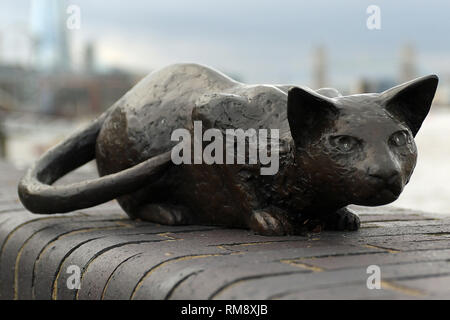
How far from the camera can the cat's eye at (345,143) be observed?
226 centimetres

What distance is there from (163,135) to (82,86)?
46.3 metres

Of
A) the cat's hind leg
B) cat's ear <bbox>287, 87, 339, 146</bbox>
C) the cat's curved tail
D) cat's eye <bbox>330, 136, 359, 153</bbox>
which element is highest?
cat's ear <bbox>287, 87, 339, 146</bbox>

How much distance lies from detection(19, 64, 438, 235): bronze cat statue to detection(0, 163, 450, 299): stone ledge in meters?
0.11

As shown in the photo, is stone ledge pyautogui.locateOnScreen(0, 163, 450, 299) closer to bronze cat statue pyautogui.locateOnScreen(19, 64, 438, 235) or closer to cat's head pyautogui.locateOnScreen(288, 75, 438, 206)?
bronze cat statue pyautogui.locateOnScreen(19, 64, 438, 235)

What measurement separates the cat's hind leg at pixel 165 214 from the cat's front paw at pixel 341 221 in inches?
25.3

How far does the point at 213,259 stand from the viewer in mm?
2074

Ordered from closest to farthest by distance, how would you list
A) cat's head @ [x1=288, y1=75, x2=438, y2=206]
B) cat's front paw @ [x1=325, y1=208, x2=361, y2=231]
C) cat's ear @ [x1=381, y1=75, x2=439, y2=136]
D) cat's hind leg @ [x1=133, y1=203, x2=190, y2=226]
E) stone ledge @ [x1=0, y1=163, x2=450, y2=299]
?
stone ledge @ [x1=0, y1=163, x2=450, y2=299]
cat's head @ [x1=288, y1=75, x2=438, y2=206]
cat's ear @ [x1=381, y1=75, x2=439, y2=136]
cat's front paw @ [x1=325, y1=208, x2=361, y2=231]
cat's hind leg @ [x1=133, y1=203, x2=190, y2=226]

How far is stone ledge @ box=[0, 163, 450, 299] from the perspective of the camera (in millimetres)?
1751

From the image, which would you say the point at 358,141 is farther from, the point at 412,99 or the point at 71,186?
the point at 71,186

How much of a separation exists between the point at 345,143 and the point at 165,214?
96 centimetres

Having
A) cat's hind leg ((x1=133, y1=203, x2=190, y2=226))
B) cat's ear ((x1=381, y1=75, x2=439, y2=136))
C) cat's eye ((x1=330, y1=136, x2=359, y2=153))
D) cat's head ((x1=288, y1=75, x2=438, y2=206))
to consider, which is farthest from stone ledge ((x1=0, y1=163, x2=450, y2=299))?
cat's ear ((x1=381, y1=75, x2=439, y2=136))

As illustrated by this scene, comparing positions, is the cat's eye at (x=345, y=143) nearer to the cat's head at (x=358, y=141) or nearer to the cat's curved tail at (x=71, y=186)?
the cat's head at (x=358, y=141)
